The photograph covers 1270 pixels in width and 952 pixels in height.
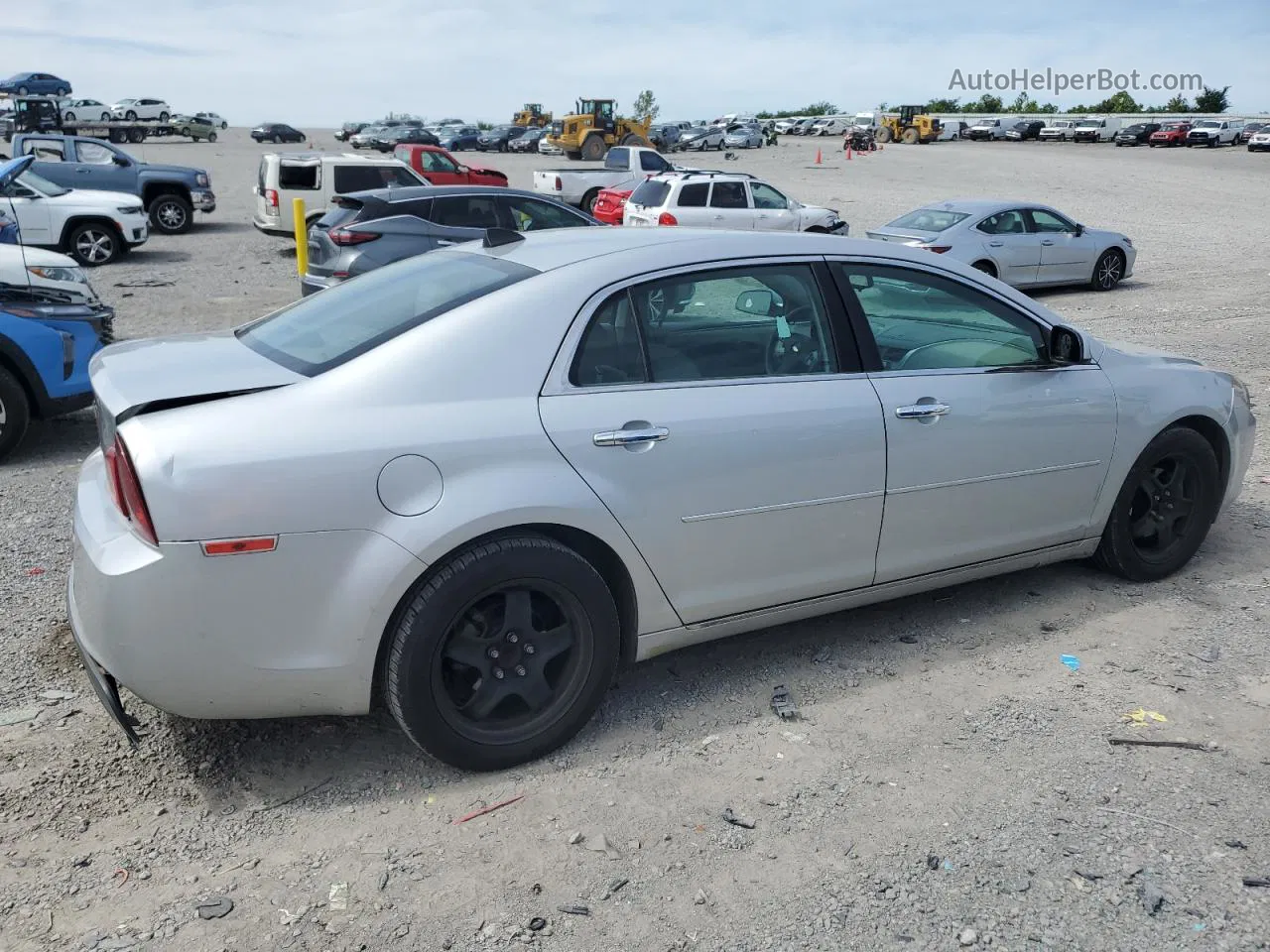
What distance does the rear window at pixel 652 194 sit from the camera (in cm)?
1736

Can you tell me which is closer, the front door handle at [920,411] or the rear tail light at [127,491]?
the rear tail light at [127,491]

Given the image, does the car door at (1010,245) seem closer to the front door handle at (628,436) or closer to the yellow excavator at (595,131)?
the front door handle at (628,436)

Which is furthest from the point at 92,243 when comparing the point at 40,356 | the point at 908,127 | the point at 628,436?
the point at 908,127

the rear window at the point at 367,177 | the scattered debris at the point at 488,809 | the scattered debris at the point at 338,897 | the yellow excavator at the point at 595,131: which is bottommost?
Answer: the scattered debris at the point at 338,897

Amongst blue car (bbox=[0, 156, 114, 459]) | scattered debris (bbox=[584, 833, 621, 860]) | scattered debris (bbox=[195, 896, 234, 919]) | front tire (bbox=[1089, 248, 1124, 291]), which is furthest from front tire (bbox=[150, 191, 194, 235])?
scattered debris (bbox=[584, 833, 621, 860])

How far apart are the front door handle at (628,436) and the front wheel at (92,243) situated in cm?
1591

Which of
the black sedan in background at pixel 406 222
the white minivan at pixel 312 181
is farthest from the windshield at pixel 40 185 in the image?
the black sedan in background at pixel 406 222

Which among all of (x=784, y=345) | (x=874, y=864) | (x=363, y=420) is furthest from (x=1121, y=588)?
(x=363, y=420)

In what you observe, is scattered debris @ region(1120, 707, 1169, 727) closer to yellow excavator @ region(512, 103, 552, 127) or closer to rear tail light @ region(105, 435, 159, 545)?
rear tail light @ region(105, 435, 159, 545)

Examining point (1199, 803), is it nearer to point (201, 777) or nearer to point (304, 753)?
point (304, 753)

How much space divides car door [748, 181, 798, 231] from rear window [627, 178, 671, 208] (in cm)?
144

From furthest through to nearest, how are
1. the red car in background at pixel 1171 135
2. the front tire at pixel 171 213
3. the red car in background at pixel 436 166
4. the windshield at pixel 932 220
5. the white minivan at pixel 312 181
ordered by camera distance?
the red car in background at pixel 1171 135, the red car in background at pixel 436 166, the front tire at pixel 171 213, the white minivan at pixel 312 181, the windshield at pixel 932 220

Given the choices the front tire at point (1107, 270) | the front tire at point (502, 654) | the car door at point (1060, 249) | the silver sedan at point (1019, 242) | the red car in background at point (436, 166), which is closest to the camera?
the front tire at point (502, 654)

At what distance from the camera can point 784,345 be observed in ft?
12.7
